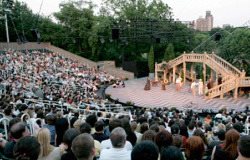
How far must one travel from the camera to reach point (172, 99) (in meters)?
25.0

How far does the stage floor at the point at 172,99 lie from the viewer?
2230cm

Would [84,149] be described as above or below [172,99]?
above

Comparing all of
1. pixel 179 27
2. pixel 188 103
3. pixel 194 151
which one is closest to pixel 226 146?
pixel 194 151

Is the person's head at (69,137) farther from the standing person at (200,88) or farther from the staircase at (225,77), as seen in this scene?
the standing person at (200,88)

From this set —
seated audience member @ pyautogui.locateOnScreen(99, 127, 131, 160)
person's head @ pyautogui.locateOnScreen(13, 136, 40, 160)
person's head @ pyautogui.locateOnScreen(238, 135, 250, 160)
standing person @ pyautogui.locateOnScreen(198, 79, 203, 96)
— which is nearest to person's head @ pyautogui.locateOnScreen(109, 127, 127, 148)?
seated audience member @ pyautogui.locateOnScreen(99, 127, 131, 160)

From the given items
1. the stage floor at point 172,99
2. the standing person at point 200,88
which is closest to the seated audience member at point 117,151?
the stage floor at point 172,99

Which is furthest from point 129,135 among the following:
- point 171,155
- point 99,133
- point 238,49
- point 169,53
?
point 169,53

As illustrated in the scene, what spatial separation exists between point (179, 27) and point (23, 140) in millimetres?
37133

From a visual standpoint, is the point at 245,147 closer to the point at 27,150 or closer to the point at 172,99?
the point at 27,150

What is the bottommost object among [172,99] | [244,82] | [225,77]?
[172,99]

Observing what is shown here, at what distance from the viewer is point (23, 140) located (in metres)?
3.88

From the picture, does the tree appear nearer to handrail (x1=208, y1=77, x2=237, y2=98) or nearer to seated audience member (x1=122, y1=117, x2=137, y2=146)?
handrail (x1=208, y1=77, x2=237, y2=98)

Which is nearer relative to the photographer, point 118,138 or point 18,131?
point 118,138

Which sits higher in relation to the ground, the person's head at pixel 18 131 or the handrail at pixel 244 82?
the handrail at pixel 244 82
